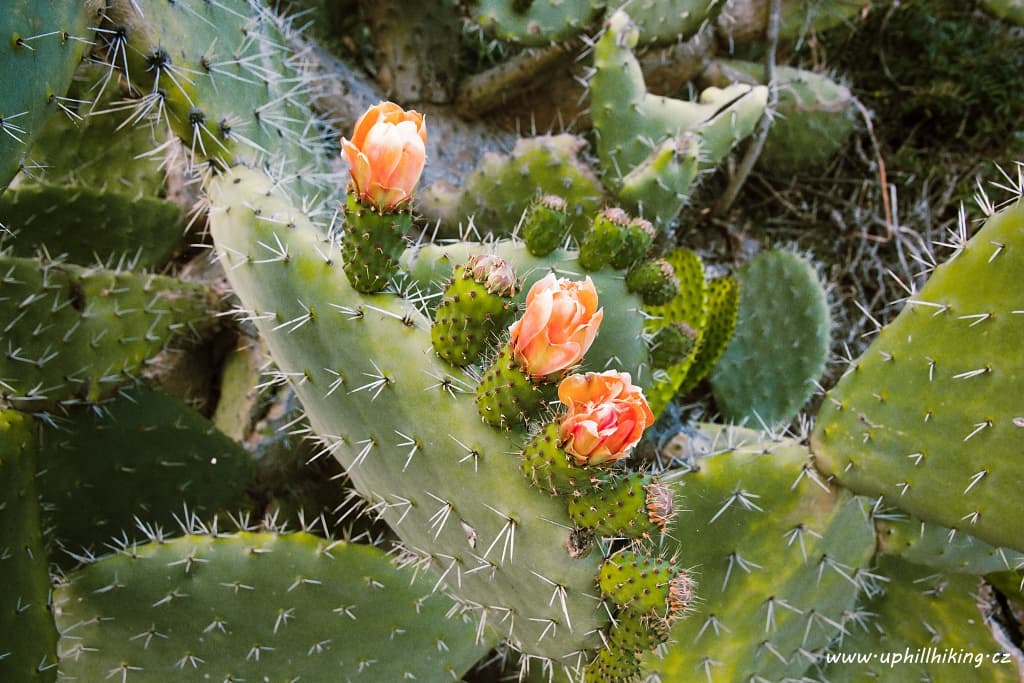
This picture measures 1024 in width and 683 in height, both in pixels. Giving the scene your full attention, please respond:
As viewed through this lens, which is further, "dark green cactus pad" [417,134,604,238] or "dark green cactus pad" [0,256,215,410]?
"dark green cactus pad" [417,134,604,238]

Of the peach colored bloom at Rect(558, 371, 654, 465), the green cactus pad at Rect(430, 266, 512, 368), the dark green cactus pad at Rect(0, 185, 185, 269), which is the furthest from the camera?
the dark green cactus pad at Rect(0, 185, 185, 269)

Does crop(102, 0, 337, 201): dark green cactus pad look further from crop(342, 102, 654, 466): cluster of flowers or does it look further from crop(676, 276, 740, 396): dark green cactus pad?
crop(676, 276, 740, 396): dark green cactus pad

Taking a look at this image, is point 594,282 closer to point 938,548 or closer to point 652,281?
point 652,281

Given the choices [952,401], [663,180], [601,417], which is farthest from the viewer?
[663,180]

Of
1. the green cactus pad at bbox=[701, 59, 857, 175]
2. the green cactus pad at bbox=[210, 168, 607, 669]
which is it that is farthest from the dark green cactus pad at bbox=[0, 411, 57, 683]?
the green cactus pad at bbox=[701, 59, 857, 175]

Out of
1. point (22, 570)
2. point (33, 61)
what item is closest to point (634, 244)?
point (33, 61)

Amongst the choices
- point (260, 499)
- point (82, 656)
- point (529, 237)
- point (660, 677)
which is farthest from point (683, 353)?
point (82, 656)

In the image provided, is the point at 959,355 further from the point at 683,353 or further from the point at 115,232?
the point at 115,232
